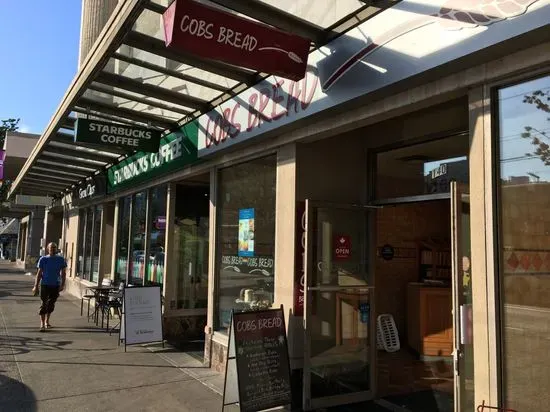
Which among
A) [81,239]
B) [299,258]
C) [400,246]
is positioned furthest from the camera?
[81,239]

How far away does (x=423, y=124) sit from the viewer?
4.93 meters

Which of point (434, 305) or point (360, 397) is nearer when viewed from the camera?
point (360, 397)

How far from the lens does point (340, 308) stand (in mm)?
5395

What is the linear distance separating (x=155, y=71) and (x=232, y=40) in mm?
1988

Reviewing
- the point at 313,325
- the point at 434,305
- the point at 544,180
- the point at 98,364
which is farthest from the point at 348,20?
the point at 98,364

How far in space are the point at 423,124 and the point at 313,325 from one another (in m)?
2.34

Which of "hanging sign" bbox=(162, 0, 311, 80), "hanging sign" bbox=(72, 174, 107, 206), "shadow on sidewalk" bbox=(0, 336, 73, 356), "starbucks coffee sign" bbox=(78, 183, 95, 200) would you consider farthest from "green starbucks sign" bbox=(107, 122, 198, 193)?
"shadow on sidewalk" bbox=(0, 336, 73, 356)

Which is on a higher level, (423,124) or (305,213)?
(423,124)

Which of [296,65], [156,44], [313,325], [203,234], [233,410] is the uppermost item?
[156,44]

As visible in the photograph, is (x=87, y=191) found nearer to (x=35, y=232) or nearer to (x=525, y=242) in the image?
(x=525, y=242)

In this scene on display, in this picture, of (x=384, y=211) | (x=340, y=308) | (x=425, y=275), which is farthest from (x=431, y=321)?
(x=340, y=308)

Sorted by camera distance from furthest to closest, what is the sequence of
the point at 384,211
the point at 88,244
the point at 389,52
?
→ the point at 88,244 < the point at 384,211 < the point at 389,52

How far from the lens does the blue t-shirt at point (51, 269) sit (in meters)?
9.36

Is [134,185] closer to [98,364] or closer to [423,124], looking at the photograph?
[98,364]
